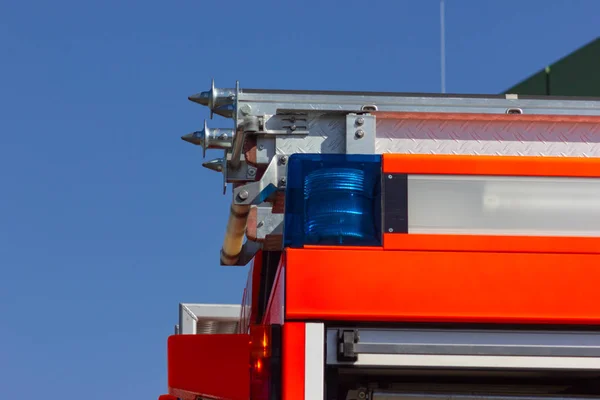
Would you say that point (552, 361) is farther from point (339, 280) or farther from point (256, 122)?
point (256, 122)

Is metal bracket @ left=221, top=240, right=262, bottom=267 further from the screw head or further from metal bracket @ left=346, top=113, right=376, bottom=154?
metal bracket @ left=346, top=113, right=376, bottom=154

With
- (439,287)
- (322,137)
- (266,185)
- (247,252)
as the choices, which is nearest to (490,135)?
(322,137)

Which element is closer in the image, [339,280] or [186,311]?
[339,280]

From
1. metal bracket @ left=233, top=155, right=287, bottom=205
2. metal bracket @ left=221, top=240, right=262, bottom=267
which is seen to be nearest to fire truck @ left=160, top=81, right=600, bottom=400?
metal bracket @ left=233, top=155, right=287, bottom=205

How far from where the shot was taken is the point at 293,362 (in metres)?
3.55

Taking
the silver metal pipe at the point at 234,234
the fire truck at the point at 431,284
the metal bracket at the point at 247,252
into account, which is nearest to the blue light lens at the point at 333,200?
the fire truck at the point at 431,284

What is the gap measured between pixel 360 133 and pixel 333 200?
626mm

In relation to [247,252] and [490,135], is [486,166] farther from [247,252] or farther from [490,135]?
[247,252]

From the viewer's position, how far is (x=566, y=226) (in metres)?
3.72

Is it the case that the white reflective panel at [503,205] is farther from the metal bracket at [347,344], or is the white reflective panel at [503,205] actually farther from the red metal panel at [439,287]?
the metal bracket at [347,344]

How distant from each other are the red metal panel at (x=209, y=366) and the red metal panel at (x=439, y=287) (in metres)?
0.40

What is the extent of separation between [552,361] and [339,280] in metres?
0.69

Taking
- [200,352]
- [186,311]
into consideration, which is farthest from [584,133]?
[186,311]

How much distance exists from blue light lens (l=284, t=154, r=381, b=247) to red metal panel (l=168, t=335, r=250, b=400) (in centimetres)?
43
